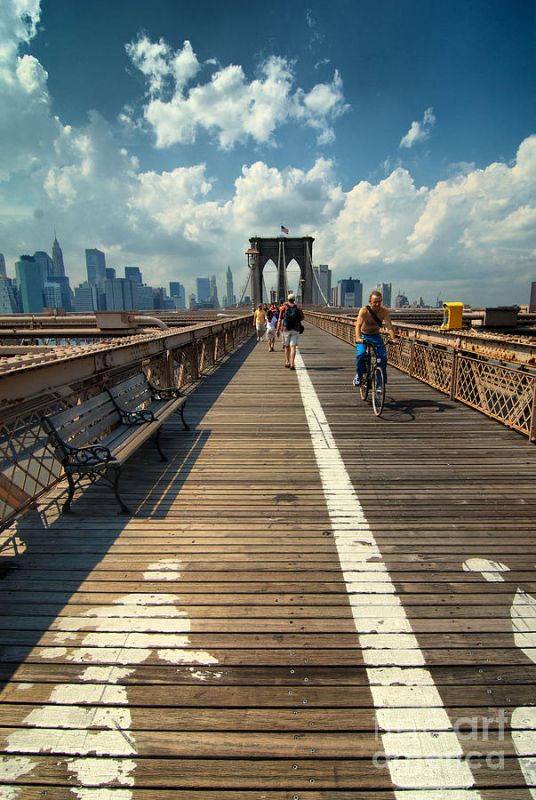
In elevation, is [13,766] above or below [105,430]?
below

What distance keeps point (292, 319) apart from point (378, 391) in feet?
11.3

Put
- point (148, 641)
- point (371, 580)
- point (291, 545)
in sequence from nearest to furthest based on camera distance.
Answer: point (148, 641)
point (371, 580)
point (291, 545)

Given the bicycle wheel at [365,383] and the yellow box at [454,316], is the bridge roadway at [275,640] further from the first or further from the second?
the yellow box at [454,316]

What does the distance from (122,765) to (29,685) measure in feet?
2.10

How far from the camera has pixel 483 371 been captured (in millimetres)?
6652

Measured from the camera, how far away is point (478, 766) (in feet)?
5.60

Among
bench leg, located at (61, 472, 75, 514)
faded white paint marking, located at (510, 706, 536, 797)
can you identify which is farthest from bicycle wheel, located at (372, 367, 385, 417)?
faded white paint marking, located at (510, 706, 536, 797)

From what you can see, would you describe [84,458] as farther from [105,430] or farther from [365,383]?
[365,383]

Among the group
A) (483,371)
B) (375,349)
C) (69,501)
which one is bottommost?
(69,501)

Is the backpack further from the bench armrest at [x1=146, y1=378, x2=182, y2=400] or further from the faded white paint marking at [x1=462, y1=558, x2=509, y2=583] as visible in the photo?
the faded white paint marking at [x1=462, y1=558, x2=509, y2=583]

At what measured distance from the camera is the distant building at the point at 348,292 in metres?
176

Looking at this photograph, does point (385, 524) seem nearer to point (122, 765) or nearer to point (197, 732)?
point (197, 732)

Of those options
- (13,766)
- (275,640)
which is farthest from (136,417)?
(13,766)

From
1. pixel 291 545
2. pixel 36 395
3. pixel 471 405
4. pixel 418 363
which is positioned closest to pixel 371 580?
pixel 291 545
